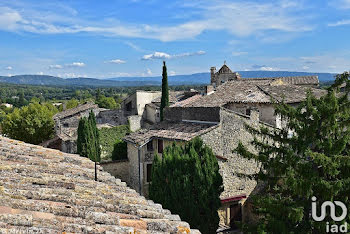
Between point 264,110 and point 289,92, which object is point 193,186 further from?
point 289,92

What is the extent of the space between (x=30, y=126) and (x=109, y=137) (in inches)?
451

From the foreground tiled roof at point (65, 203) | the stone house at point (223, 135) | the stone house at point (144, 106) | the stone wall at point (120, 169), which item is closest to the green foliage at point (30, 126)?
the stone house at point (144, 106)

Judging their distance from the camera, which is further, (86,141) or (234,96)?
(86,141)

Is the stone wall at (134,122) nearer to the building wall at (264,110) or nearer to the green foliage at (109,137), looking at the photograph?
the green foliage at (109,137)

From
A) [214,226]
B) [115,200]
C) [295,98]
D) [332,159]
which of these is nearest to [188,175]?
[214,226]

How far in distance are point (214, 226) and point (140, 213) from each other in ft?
37.1

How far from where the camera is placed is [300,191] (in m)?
10.0

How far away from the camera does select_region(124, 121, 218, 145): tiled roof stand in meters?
18.4

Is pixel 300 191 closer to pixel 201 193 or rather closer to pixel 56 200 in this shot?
pixel 201 193

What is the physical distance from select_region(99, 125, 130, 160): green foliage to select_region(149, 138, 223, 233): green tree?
17097mm

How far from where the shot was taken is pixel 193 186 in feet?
49.4

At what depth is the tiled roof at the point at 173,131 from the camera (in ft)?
60.4

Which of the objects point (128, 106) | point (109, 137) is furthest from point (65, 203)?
point (128, 106)

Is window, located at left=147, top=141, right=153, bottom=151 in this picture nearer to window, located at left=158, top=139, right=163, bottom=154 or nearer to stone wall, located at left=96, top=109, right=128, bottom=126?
window, located at left=158, top=139, right=163, bottom=154
